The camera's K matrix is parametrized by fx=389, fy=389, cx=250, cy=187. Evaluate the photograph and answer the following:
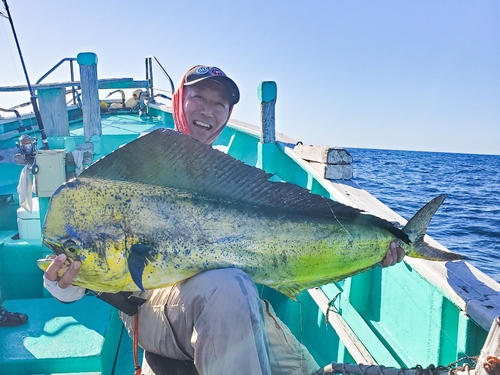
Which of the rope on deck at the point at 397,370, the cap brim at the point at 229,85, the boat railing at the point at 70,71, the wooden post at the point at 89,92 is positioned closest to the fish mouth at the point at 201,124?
the cap brim at the point at 229,85

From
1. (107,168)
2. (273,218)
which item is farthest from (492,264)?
(107,168)

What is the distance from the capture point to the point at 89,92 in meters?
6.80

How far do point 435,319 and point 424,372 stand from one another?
43 centimetres

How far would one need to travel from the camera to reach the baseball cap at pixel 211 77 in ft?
8.32

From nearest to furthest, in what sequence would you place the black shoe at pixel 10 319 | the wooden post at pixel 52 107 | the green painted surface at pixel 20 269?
the black shoe at pixel 10 319 < the green painted surface at pixel 20 269 < the wooden post at pixel 52 107

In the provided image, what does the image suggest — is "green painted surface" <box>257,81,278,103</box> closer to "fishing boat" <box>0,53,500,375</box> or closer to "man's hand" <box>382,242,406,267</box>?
"fishing boat" <box>0,53,500,375</box>

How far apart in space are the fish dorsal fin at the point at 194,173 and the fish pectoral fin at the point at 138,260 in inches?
10.9

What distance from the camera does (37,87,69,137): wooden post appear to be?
22.1 feet

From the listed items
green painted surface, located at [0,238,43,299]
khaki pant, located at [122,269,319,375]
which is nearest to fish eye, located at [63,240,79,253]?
khaki pant, located at [122,269,319,375]

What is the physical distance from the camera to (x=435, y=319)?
1841 mm

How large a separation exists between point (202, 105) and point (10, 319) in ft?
6.96

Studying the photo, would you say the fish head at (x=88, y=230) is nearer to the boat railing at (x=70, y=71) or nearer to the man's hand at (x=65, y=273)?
the man's hand at (x=65, y=273)

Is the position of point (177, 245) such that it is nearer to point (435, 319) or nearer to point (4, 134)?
point (435, 319)

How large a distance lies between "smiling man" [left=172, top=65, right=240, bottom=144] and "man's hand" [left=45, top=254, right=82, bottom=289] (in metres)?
1.24
